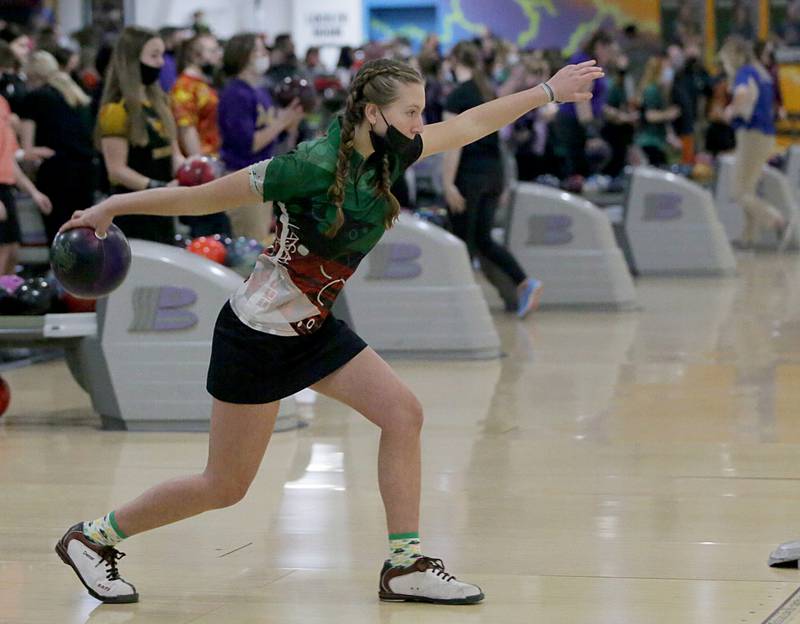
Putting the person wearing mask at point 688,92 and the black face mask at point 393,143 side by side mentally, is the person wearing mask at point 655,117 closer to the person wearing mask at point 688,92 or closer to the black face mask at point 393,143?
the person wearing mask at point 688,92

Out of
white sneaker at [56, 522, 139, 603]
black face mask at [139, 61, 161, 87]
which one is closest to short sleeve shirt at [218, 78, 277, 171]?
black face mask at [139, 61, 161, 87]

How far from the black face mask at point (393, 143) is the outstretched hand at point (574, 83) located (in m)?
0.48

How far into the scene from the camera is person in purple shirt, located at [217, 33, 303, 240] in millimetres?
9297

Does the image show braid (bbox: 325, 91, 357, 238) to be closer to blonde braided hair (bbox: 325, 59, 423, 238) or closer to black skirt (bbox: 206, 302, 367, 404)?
blonde braided hair (bbox: 325, 59, 423, 238)

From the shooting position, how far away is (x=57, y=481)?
20.1 ft

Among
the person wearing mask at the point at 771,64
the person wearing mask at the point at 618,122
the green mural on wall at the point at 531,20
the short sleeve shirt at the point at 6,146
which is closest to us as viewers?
the short sleeve shirt at the point at 6,146

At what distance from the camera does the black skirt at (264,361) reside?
4246 millimetres

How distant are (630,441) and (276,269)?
9.36ft

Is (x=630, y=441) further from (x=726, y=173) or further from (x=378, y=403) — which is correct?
(x=726, y=173)

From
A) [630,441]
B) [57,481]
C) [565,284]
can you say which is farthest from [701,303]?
[57,481]

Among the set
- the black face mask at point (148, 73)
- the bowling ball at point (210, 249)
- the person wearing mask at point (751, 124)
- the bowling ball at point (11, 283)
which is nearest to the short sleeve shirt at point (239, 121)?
the bowling ball at point (210, 249)

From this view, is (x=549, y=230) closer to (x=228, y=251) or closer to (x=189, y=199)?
(x=228, y=251)

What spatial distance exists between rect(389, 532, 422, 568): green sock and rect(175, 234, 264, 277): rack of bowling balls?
3778 mm

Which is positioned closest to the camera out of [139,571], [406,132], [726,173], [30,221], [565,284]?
[406,132]
